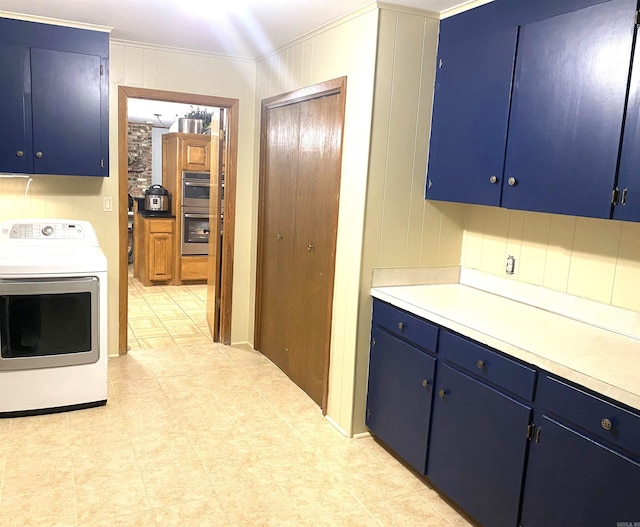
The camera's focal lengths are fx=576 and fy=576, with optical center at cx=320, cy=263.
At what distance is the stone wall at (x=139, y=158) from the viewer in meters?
9.73

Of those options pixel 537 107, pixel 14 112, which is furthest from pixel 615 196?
pixel 14 112

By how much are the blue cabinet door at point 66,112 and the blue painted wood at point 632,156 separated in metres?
3.13

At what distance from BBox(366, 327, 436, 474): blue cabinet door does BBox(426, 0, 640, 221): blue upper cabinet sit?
0.82 meters

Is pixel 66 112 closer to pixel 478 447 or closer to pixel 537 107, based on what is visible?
→ pixel 537 107

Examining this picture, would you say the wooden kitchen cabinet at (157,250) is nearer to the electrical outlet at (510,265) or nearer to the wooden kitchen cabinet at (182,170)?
the wooden kitchen cabinet at (182,170)

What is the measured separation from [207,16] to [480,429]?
266cm

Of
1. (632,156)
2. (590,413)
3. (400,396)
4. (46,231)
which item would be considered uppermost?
(632,156)

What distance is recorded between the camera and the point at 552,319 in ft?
8.55

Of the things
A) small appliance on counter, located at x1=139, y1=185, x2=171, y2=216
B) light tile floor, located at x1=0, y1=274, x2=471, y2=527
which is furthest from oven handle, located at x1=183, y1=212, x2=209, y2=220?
light tile floor, located at x1=0, y1=274, x2=471, y2=527

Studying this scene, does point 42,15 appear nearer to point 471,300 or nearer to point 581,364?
point 471,300

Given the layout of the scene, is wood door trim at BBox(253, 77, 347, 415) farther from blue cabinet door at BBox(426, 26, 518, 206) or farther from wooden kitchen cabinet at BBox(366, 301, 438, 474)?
blue cabinet door at BBox(426, 26, 518, 206)

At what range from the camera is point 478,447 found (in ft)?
7.73

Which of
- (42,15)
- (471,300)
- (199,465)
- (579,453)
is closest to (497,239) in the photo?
(471,300)

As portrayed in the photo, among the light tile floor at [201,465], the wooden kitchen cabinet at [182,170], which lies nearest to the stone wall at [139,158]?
the wooden kitchen cabinet at [182,170]
